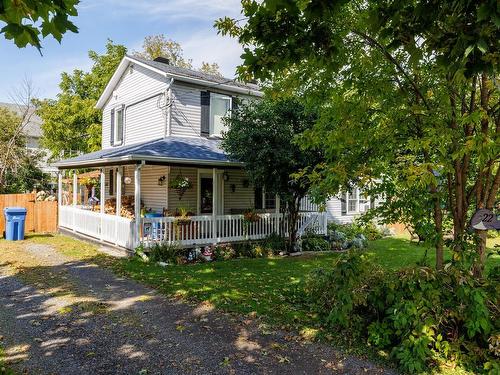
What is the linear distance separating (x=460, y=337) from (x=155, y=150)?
960cm

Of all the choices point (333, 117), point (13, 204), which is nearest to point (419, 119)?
point (333, 117)

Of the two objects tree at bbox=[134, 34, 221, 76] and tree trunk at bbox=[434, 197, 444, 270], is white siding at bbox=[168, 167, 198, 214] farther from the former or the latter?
tree at bbox=[134, 34, 221, 76]

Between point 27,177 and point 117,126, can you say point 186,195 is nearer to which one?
point 117,126

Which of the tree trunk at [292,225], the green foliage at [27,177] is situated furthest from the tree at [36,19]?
the green foliage at [27,177]

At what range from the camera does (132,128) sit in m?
16.9

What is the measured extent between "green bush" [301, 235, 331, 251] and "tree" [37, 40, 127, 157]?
16.7 meters

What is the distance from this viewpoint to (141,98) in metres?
16.2

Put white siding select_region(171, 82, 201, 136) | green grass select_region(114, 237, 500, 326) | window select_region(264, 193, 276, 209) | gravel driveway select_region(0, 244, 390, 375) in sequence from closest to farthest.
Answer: gravel driveway select_region(0, 244, 390, 375), green grass select_region(114, 237, 500, 326), white siding select_region(171, 82, 201, 136), window select_region(264, 193, 276, 209)

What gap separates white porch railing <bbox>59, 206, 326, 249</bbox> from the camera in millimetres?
11492

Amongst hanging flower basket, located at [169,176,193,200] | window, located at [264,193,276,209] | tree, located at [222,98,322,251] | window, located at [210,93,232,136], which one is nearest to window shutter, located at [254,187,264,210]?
window, located at [264,193,276,209]

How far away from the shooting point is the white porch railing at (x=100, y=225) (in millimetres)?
11445

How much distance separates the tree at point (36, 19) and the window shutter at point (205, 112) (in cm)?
1206

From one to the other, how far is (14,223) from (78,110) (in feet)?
44.1

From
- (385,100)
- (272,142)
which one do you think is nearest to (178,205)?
(272,142)
